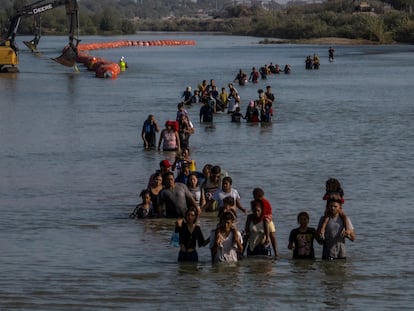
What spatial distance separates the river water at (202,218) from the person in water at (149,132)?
1.80ft

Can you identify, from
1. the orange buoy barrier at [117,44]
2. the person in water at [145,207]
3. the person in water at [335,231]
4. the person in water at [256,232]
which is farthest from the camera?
the orange buoy barrier at [117,44]

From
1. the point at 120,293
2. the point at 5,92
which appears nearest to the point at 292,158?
the point at 120,293

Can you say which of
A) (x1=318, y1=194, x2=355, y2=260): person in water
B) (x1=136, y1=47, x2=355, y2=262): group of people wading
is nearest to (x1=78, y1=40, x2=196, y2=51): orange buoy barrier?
(x1=136, y1=47, x2=355, y2=262): group of people wading

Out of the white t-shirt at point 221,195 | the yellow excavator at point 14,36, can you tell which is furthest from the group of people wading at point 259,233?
the yellow excavator at point 14,36

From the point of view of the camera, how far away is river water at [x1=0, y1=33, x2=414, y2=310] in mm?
16047

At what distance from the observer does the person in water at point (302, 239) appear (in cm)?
1630

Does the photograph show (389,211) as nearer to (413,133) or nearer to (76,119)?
(413,133)

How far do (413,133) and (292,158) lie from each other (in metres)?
9.22

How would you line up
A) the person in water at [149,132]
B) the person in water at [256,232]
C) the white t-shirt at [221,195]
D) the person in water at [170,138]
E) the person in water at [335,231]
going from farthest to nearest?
the person in water at [149,132] → the person in water at [170,138] → the white t-shirt at [221,195] → the person in water at [256,232] → the person in water at [335,231]

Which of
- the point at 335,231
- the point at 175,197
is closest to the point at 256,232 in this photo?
the point at 335,231

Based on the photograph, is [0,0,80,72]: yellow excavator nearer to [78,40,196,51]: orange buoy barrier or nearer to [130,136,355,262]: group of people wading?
[130,136,355,262]: group of people wading

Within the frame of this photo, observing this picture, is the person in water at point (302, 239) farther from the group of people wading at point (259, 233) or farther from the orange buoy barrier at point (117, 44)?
the orange buoy barrier at point (117, 44)

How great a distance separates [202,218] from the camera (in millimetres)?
21578

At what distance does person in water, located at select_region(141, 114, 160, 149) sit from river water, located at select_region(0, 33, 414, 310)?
1.80ft
